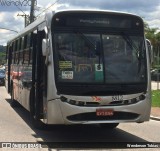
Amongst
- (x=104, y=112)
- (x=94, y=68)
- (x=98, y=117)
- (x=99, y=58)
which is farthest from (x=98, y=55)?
(x=98, y=117)

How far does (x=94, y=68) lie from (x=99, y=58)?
27 cm

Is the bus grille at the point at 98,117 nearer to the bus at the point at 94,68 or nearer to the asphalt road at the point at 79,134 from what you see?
the bus at the point at 94,68

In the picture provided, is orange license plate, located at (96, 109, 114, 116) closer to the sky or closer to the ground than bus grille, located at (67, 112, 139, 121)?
closer to the sky

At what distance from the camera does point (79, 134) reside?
38.9 ft

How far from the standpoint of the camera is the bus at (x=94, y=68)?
10.0 m

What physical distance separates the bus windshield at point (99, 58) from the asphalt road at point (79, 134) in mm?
1557

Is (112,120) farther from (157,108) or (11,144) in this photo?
(157,108)

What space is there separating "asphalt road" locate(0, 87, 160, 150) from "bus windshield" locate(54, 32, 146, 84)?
1557 mm

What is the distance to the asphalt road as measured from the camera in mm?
10750

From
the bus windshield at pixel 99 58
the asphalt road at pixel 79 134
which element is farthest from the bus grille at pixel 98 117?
the bus windshield at pixel 99 58

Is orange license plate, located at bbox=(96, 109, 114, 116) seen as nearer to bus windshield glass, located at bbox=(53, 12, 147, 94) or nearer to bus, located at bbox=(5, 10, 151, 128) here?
bus, located at bbox=(5, 10, 151, 128)

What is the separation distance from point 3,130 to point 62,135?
167 cm

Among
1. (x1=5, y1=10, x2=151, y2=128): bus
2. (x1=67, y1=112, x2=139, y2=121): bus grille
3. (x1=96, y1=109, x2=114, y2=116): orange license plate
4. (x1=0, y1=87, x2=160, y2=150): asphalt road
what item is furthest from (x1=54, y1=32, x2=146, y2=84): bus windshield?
→ (x1=0, y1=87, x2=160, y2=150): asphalt road

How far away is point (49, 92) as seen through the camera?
33.3 feet
